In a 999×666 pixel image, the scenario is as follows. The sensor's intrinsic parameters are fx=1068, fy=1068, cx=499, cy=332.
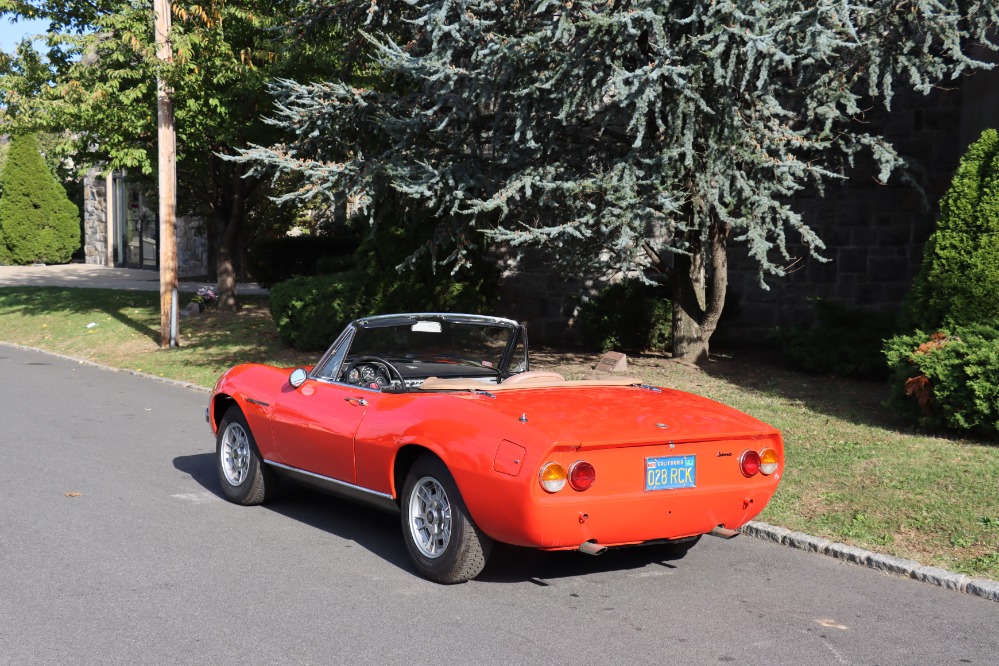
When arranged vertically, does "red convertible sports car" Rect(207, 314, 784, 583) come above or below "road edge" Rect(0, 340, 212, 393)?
above

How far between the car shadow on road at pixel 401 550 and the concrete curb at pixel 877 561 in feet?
2.95

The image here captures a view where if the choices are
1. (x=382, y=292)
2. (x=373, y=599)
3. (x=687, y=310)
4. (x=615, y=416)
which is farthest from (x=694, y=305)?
(x=373, y=599)

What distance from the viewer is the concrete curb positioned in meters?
5.88

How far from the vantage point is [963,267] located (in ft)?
34.3

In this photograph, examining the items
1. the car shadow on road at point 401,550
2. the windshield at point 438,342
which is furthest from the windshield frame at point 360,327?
the car shadow on road at point 401,550

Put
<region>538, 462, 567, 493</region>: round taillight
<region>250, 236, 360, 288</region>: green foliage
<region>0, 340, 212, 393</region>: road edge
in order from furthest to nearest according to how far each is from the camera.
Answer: <region>250, 236, 360, 288</region>: green foliage, <region>0, 340, 212, 393</region>: road edge, <region>538, 462, 567, 493</region>: round taillight

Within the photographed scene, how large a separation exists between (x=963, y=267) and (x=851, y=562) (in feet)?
16.6

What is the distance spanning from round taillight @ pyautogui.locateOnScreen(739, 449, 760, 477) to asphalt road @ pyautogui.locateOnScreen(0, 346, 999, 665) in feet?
2.14

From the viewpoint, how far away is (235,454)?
776cm

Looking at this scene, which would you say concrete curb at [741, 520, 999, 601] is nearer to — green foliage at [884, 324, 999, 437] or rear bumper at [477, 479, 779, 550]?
rear bumper at [477, 479, 779, 550]

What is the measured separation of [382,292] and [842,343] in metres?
6.85

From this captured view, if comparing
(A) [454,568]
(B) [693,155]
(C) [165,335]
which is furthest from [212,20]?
(A) [454,568]

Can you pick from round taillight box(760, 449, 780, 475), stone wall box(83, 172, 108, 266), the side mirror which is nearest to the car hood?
→ round taillight box(760, 449, 780, 475)

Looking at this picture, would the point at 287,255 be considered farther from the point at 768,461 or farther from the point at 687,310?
the point at 768,461
